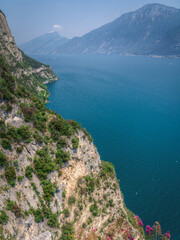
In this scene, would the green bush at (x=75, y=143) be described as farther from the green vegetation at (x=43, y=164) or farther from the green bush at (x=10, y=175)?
the green bush at (x=10, y=175)

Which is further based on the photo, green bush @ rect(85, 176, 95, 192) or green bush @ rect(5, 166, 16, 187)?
green bush @ rect(85, 176, 95, 192)

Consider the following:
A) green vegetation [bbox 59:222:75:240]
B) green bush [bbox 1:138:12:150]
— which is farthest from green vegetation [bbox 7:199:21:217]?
green vegetation [bbox 59:222:75:240]

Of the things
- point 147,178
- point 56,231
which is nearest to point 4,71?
point 56,231

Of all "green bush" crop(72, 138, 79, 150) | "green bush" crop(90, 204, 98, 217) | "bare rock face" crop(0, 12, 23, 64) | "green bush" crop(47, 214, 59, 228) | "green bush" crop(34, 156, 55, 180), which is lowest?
"green bush" crop(90, 204, 98, 217)

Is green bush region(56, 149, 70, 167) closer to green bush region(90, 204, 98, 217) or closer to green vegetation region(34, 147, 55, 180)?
green vegetation region(34, 147, 55, 180)

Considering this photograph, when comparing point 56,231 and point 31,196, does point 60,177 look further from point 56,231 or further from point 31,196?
point 56,231
